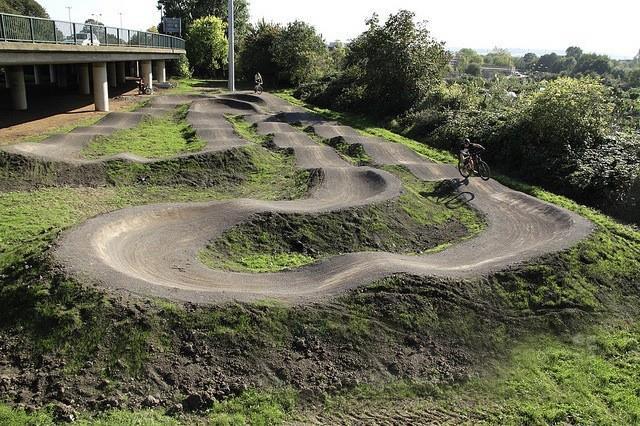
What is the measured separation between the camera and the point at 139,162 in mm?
18359

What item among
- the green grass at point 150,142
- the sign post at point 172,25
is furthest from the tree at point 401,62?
the sign post at point 172,25

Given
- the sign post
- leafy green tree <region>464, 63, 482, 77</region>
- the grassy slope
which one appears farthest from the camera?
leafy green tree <region>464, 63, 482, 77</region>

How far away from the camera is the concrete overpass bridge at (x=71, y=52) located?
64.2 ft

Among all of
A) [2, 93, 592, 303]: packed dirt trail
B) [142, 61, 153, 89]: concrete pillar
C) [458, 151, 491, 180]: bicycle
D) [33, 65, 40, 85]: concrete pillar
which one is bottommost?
[2, 93, 592, 303]: packed dirt trail

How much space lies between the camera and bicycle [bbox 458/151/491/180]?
19.1 m

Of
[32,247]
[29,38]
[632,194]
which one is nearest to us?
[32,247]

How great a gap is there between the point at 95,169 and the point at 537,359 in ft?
47.6

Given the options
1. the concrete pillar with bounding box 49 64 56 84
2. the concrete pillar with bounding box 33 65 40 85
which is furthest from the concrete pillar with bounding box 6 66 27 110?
the concrete pillar with bounding box 49 64 56 84

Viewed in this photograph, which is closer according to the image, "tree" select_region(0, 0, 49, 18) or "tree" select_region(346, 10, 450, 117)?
"tree" select_region(346, 10, 450, 117)

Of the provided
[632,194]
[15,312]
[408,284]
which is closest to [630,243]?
[632,194]

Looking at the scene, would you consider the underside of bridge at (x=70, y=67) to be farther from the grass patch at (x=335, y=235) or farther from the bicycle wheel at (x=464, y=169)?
the bicycle wheel at (x=464, y=169)

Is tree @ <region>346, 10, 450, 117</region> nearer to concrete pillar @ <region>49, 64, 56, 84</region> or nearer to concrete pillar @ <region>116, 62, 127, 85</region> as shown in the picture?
concrete pillar @ <region>116, 62, 127, 85</region>

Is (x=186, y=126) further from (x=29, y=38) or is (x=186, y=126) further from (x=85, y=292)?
(x=85, y=292)

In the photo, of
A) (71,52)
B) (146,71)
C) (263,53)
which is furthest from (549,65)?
(71,52)
